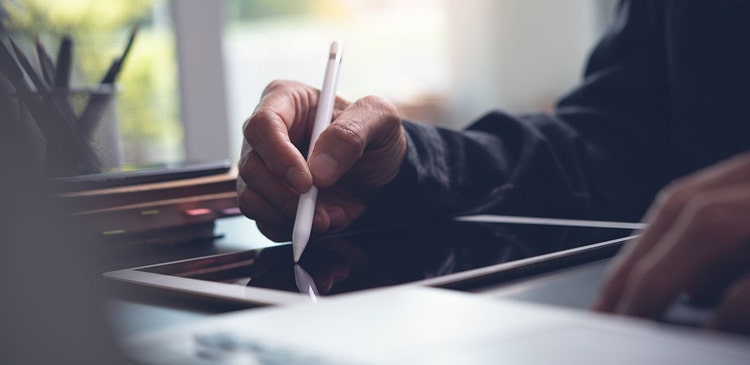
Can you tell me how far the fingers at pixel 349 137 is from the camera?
0.57 metres

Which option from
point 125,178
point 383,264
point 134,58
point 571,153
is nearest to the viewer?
point 383,264

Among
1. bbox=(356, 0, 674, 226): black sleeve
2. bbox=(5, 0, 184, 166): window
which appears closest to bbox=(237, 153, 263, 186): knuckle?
bbox=(356, 0, 674, 226): black sleeve

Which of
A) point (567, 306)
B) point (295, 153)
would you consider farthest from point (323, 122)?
point (567, 306)

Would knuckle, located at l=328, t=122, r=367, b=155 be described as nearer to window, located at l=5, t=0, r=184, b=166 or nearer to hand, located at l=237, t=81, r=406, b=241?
hand, located at l=237, t=81, r=406, b=241

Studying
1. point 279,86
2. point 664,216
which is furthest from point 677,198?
point 279,86

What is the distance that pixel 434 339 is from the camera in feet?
0.78

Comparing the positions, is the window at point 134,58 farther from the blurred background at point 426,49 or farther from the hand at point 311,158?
the hand at point 311,158

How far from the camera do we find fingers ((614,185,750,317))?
10.3 inches

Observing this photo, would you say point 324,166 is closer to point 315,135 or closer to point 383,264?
point 315,135

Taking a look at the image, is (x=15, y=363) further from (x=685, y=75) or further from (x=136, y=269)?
(x=685, y=75)

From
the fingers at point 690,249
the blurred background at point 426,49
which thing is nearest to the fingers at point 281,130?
the fingers at point 690,249

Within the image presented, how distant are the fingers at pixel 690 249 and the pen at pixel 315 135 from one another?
25 centimetres

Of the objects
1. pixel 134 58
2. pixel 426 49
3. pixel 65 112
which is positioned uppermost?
pixel 65 112

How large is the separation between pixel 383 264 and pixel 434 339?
0.64 feet
